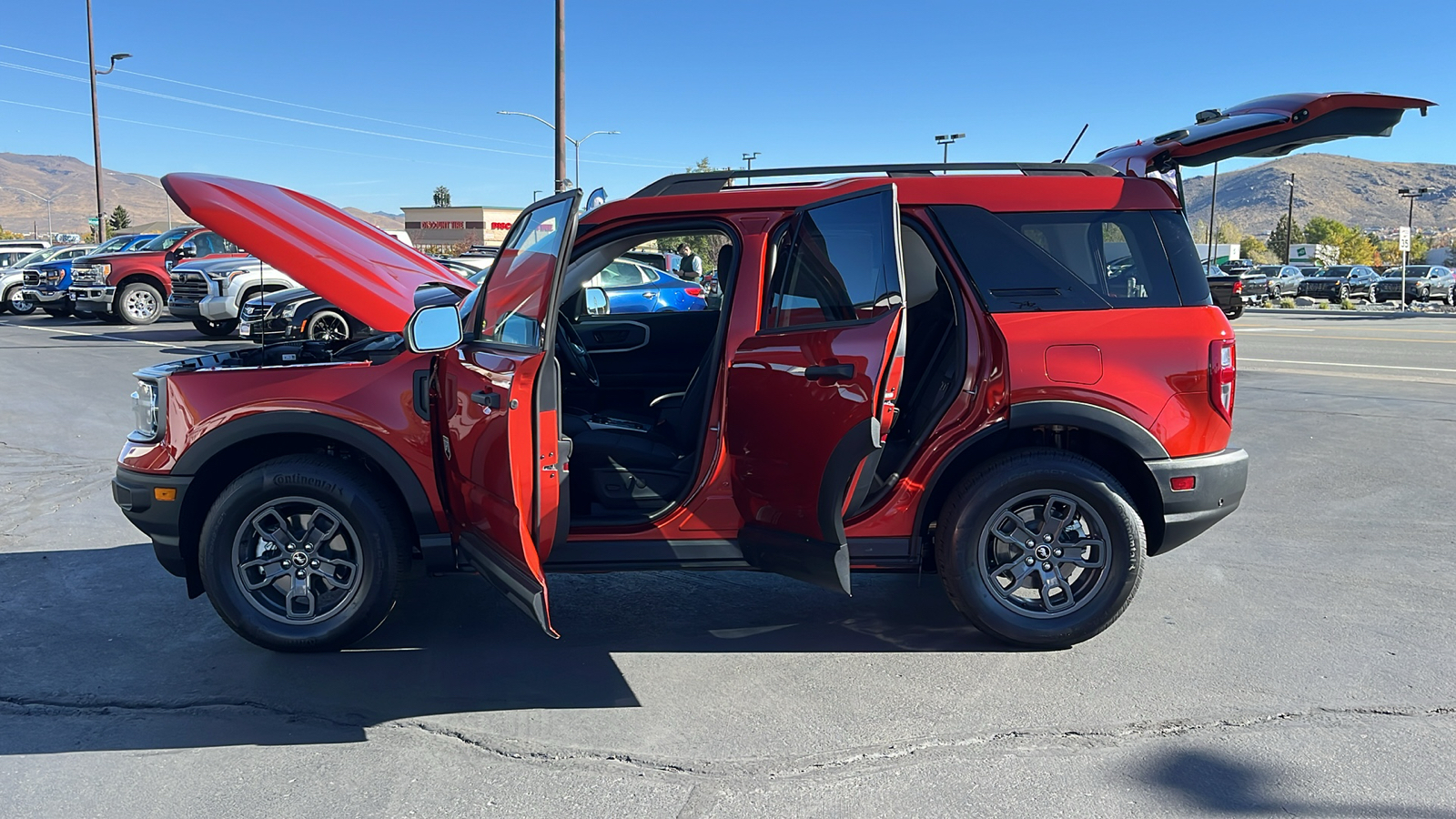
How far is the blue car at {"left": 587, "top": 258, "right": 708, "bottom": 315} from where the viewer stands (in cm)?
1303

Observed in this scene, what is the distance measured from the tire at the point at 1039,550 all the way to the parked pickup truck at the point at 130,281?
18.3 meters

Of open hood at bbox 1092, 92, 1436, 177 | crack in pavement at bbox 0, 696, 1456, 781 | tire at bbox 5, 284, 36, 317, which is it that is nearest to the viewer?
crack in pavement at bbox 0, 696, 1456, 781

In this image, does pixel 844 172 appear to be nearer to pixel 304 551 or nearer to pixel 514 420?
pixel 514 420

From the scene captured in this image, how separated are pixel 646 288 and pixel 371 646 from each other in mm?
9752

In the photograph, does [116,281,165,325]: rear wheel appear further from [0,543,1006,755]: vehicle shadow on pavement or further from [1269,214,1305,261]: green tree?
[1269,214,1305,261]: green tree

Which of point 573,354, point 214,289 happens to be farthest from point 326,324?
point 573,354

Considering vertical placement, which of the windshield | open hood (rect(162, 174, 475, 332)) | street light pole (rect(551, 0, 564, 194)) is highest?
street light pole (rect(551, 0, 564, 194))

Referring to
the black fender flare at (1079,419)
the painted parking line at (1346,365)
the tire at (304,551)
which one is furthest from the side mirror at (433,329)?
the painted parking line at (1346,365)

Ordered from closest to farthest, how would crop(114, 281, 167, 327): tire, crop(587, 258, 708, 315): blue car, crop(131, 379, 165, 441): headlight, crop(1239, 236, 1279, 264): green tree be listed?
crop(131, 379, 165, 441): headlight → crop(587, 258, 708, 315): blue car → crop(114, 281, 167, 327): tire → crop(1239, 236, 1279, 264): green tree

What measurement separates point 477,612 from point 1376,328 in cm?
2605

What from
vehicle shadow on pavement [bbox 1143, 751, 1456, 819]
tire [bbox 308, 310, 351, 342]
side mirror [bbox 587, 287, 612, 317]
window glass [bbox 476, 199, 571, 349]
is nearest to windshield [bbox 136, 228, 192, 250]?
tire [bbox 308, 310, 351, 342]

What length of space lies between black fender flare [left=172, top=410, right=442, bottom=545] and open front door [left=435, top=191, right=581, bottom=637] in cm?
18

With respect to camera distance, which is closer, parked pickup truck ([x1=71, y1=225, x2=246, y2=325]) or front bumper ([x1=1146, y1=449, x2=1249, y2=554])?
front bumper ([x1=1146, y1=449, x2=1249, y2=554])

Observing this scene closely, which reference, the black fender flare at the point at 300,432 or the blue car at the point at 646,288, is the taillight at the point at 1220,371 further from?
the blue car at the point at 646,288
